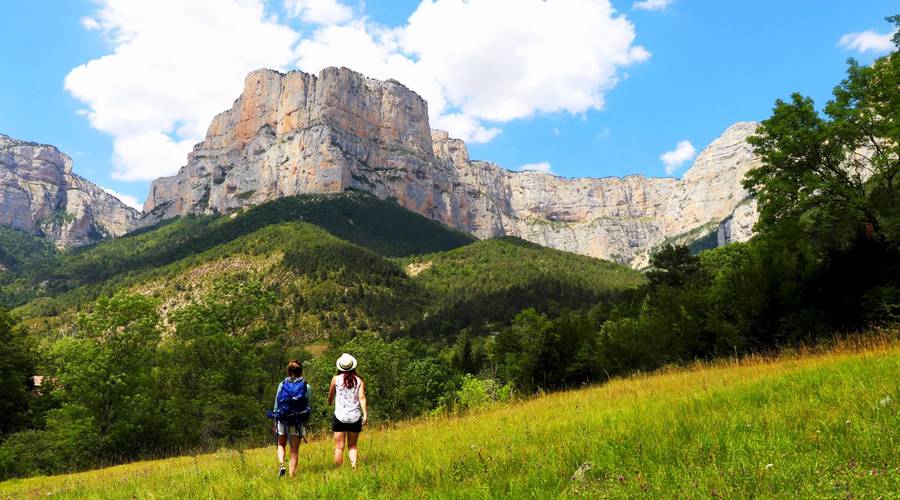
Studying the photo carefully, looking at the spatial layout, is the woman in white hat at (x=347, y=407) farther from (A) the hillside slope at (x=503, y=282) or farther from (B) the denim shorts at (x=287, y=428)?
(A) the hillside slope at (x=503, y=282)

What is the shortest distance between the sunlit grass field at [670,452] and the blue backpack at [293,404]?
0.89m

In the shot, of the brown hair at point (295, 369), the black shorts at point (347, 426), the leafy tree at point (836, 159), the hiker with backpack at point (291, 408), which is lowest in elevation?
the black shorts at point (347, 426)

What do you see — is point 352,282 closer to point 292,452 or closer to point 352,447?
point 292,452

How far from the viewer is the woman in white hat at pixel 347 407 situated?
7777 mm

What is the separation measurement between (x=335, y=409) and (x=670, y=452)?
5.41m

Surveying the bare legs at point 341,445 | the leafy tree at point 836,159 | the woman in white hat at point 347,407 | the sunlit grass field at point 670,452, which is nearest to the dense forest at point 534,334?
the leafy tree at point 836,159

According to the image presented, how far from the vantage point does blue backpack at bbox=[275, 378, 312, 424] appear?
27.2 feet

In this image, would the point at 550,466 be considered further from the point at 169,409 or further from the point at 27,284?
the point at 27,284

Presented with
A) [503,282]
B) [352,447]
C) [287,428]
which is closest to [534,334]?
[287,428]

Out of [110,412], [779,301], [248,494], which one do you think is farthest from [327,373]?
[248,494]

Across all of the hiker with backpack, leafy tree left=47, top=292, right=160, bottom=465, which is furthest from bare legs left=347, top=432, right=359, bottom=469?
leafy tree left=47, top=292, right=160, bottom=465

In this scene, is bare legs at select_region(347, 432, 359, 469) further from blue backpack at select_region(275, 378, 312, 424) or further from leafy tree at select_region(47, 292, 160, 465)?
leafy tree at select_region(47, 292, 160, 465)

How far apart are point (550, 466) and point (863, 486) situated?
2.51 m

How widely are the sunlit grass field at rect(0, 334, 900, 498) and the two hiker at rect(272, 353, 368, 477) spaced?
1.40ft
